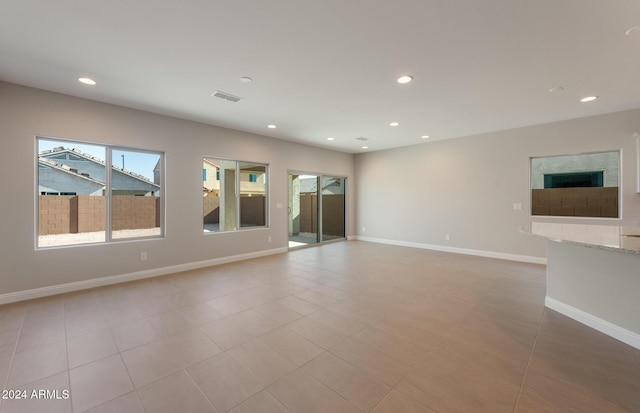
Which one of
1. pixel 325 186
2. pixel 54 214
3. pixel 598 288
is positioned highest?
pixel 325 186

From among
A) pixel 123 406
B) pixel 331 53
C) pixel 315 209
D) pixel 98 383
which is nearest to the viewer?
pixel 123 406

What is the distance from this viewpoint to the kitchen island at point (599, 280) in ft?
7.34

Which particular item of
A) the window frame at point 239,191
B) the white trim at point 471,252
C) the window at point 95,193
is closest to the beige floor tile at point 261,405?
the window at point 95,193

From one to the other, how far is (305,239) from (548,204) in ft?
18.9

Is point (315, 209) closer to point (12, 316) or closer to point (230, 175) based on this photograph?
point (230, 175)

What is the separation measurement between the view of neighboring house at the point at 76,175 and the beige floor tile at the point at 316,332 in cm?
368

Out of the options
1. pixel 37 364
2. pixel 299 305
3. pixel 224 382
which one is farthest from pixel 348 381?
pixel 37 364

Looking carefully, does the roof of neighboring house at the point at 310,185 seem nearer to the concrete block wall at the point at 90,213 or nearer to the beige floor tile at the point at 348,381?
the concrete block wall at the point at 90,213

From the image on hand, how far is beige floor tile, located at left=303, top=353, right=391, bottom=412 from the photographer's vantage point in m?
1.66

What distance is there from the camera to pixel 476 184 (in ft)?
19.3

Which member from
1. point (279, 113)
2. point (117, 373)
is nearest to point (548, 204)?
point (279, 113)

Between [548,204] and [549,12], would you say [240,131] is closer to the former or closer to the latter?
[549,12]

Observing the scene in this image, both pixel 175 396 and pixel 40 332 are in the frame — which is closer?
pixel 175 396

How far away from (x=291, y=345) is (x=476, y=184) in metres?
5.57
